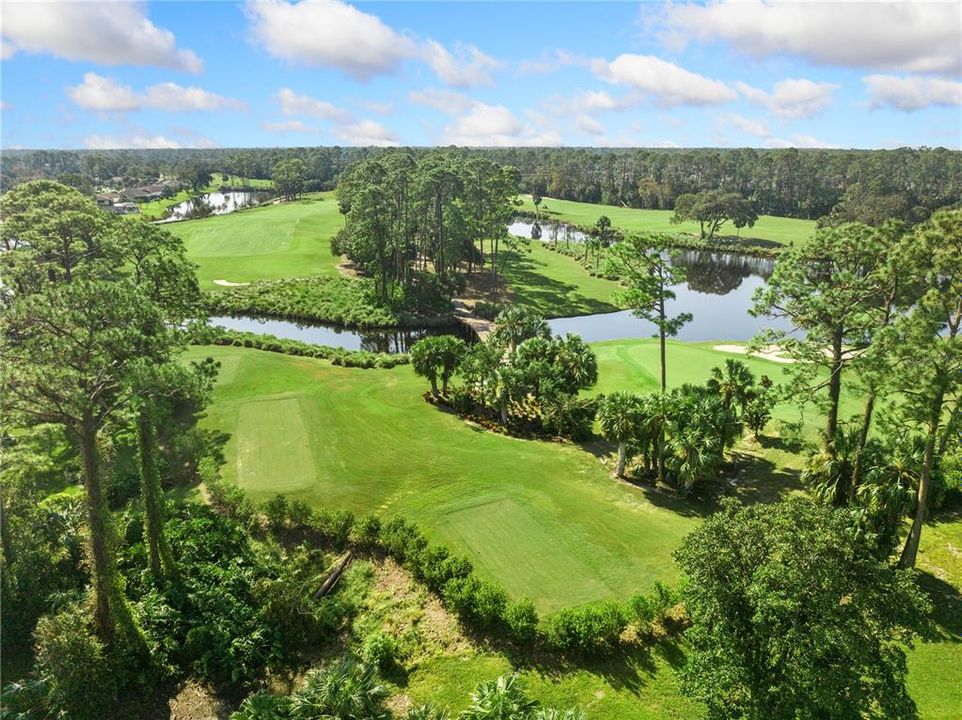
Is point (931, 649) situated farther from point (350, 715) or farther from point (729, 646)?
point (350, 715)

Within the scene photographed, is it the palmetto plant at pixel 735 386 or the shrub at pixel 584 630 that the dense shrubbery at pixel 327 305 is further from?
the shrub at pixel 584 630

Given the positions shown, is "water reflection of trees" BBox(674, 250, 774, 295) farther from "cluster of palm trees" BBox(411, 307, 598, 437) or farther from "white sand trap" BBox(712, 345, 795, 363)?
"cluster of palm trees" BBox(411, 307, 598, 437)

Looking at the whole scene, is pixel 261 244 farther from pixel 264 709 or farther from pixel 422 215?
pixel 264 709

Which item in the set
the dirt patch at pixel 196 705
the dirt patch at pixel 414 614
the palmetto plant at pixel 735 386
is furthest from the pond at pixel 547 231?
the dirt patch at pixel 196 705

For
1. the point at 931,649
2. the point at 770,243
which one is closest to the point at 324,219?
the point at 770,243

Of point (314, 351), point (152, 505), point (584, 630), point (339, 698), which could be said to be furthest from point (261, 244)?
point (339, 698)

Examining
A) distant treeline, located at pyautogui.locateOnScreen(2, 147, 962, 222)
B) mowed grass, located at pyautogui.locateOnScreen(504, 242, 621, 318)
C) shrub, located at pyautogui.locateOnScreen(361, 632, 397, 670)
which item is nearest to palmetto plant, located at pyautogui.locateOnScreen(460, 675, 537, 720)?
shrub, located at pyautogui.locateOnScreen(361, 632, 397, 670)
